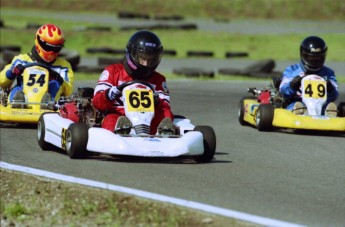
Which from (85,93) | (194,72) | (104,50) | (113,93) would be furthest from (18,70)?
(104,50)

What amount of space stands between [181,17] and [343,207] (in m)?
26.2

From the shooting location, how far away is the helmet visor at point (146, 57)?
8.58m

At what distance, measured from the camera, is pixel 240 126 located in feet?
37.7

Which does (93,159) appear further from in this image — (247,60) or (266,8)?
(266,8)

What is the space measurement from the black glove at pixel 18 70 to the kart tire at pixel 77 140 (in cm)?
339

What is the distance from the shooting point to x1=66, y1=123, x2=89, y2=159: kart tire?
309 inches

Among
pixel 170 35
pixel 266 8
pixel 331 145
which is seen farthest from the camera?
pixel 266 8

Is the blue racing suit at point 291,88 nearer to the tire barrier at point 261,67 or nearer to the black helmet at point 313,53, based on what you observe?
the black helmet at point 313,53

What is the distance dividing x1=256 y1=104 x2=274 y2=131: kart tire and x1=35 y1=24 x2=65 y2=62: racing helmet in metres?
Answer: 2.51

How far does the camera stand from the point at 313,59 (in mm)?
11172

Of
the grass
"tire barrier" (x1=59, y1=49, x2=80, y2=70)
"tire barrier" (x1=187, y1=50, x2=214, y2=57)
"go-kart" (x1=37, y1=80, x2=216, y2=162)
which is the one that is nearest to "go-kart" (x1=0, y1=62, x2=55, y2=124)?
"go-kart" (x1=37, y1=80, x2=216, y2=162)

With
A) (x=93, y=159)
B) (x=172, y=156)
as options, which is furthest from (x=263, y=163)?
(x=93, y=159)

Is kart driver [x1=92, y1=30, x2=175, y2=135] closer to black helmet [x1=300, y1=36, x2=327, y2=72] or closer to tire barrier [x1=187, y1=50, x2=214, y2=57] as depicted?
black helmet [x1=300, y1=36, x2=327, y2=72]

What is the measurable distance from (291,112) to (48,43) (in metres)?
2.95
